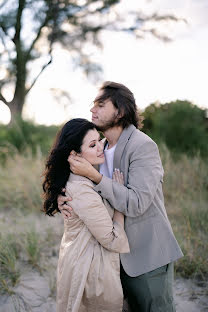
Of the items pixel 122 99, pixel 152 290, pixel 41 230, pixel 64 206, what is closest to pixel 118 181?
pixel 64 206

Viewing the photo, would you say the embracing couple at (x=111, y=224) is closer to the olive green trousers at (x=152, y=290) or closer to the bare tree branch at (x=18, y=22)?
the olive green trousers at (x=152, y=290)

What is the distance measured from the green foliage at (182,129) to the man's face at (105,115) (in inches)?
226

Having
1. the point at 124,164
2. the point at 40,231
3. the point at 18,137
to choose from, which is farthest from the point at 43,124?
the point at 124,164

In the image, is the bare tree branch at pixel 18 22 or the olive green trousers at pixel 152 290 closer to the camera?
the olive green trousers at pixel 152 290

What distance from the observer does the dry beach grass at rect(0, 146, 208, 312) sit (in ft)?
10.9

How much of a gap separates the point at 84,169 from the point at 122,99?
697 mm

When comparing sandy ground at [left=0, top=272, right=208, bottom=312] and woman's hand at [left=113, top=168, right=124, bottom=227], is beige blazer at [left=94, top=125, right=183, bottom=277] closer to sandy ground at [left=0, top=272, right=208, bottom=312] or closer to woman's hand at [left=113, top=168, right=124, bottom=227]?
woman's hand at [left=113, top=168, right=124, bottom=227]

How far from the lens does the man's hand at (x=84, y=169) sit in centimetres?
215

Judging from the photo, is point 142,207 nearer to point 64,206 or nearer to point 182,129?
point 64,206

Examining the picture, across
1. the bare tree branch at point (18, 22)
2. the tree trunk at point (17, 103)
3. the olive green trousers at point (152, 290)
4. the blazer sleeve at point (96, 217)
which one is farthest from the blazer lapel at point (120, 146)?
the bare tree branch at point (18, 22)

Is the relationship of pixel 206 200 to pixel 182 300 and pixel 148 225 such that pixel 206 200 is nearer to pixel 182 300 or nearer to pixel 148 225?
pixel 182 300

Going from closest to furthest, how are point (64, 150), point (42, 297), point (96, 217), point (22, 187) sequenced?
1. point (96, 217)
2. point (64, 150)
3. point (42, 297)
4. point (22, 187)

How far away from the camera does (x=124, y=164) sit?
2309mm

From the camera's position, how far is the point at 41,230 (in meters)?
4.49
